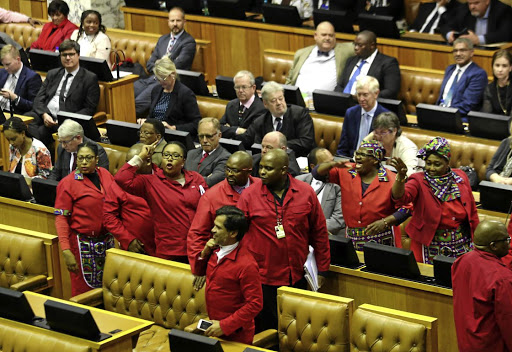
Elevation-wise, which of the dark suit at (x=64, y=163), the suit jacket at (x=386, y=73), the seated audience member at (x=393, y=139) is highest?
the suit jacket at (x=386, y=73)

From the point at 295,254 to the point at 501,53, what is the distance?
266cm

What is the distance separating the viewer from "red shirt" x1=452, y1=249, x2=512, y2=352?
4.07 m

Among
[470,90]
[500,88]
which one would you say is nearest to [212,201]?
[500,88]

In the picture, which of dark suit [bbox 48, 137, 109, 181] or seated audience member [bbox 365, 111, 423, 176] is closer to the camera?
seated audience member [bbox 365, 111, 423, 176]

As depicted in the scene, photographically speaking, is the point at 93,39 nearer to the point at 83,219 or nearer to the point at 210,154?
the point at 210,154

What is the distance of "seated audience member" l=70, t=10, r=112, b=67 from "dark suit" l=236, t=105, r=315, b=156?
84.3 inches

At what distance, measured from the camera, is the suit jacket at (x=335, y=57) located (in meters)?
7.68

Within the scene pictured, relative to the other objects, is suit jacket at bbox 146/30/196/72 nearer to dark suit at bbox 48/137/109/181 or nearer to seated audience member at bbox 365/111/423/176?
dark suit at bbox 48/137/109/181

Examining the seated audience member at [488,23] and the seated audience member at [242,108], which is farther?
the seated audience member at [488,23]

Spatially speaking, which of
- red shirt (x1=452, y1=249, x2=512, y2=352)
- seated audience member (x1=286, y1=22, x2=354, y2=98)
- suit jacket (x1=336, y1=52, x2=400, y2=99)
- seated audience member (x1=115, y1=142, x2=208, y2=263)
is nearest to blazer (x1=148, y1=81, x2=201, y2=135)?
seated audience member (x1=286, y1=22, x2=354, y2=98)

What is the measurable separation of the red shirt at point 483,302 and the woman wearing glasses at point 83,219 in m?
2.07

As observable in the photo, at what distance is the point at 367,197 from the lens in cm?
515

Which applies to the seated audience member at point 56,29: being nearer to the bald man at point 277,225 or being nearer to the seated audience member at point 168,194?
the seated audience member at point 168,194

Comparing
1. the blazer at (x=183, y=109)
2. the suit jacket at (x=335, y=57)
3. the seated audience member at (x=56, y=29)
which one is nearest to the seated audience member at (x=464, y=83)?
the suit jacket at (x=335, y=57)
